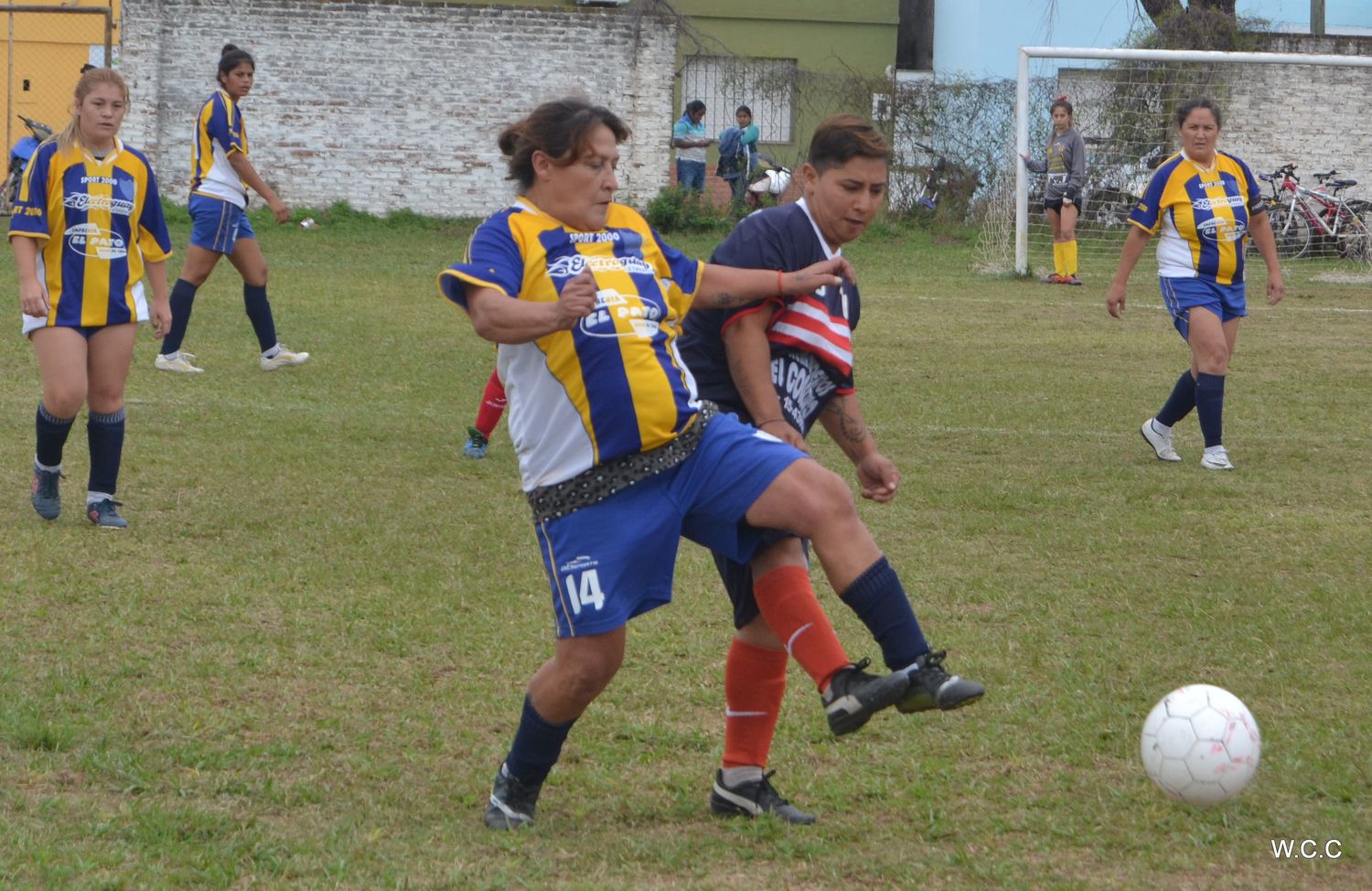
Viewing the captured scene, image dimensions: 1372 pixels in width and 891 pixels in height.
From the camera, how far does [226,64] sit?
32.6ft

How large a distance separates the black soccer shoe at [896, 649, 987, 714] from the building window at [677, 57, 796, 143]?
825 inches

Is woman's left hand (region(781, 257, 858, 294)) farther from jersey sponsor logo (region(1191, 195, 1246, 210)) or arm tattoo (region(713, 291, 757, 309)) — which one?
jersey sponsor logo (region(1191, 195, 1246, 210))

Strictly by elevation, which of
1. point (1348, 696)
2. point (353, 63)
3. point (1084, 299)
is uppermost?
point (353, 63)

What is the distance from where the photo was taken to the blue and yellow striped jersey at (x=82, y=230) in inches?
257

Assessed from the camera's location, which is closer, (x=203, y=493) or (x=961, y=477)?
(x=203, y=493)

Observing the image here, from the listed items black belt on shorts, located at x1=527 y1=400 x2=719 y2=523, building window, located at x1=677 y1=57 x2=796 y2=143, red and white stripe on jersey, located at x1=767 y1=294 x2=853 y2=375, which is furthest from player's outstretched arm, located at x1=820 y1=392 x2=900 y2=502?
building window, located at x1=677 y1=57 x2=796 y2=143

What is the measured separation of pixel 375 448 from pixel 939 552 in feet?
10.9

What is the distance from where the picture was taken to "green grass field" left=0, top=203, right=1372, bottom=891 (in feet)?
11.7

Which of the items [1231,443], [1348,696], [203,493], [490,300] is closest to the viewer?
[490,300]

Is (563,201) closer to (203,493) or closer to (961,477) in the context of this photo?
(203,493)

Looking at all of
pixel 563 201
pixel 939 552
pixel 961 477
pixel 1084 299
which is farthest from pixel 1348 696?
pixel 1084 299

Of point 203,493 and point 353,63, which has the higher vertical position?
point 353,63

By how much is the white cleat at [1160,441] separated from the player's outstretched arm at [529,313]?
600 cm

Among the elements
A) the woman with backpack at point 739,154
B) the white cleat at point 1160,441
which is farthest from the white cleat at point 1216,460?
the woman with backpack at point 739,154
